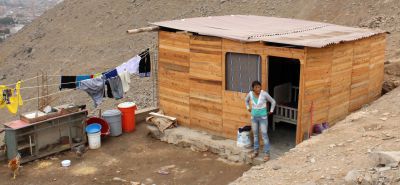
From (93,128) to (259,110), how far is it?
172 inches

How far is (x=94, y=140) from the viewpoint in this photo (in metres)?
11.0

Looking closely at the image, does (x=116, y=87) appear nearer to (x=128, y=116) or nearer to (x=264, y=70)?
(x=128, y=116)

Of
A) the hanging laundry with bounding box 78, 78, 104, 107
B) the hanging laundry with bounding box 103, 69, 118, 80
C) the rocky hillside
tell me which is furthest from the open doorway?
the rocky hillside

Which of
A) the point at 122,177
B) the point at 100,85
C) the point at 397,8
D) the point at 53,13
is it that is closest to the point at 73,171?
the point at 122,177

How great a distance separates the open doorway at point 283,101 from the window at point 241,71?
1.15 feet

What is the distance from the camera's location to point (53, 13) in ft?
160

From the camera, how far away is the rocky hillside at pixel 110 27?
80.0 ft

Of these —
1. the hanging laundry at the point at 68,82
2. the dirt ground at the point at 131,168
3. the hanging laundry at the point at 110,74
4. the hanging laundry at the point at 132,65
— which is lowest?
the dirt ground at the point at 131,168

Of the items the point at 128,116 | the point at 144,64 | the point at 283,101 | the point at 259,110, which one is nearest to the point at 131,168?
the point at 128,116

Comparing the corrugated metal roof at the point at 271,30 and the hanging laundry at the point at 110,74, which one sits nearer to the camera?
the corrugated metal roof at the point at 271,30

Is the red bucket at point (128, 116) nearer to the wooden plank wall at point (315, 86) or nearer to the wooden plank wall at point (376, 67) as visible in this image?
the wooden plank wall at point (315, 86)

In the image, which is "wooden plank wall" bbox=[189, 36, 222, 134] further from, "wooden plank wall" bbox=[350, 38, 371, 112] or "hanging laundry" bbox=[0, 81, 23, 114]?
"hanging laundry" bbox=[0, 81, 23, 114]

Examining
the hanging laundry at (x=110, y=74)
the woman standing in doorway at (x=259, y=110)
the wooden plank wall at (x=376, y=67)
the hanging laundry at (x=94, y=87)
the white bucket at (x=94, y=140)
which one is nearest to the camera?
the woman standing in doorway at (x=259, y=110)

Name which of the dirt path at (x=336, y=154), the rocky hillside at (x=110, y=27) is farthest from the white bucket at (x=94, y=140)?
the rocky hillside at (x=110, y=27)
